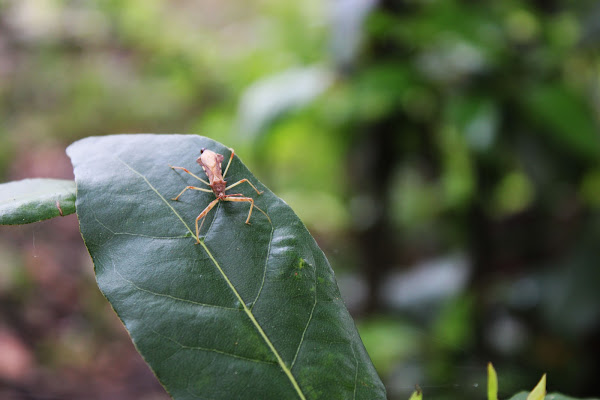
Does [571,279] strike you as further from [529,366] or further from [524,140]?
[524,140]

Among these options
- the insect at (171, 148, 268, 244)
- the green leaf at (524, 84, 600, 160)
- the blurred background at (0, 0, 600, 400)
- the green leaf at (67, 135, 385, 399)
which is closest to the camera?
the green leaf at (67, 135, 385, 399)

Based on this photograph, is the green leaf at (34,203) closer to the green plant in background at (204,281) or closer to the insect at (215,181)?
the green plant in background at (204,281)

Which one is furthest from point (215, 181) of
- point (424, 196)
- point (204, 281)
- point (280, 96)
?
point (424, 196)

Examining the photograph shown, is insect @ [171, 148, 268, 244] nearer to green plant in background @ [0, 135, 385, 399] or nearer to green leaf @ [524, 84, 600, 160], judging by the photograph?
green plant in background @ [0, 135, 385, 399]

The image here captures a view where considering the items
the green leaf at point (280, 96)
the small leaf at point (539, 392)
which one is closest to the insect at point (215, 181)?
the small leaf at point (539, 392)

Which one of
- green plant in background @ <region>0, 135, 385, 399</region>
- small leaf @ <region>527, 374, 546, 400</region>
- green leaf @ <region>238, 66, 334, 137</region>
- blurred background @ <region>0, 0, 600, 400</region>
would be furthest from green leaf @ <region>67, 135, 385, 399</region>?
green leaf @ <region>238, 66, 334, 137</region>

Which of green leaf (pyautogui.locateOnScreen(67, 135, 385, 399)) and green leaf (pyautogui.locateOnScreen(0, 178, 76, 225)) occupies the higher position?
green leaf (pyautogui.locateOnScreen(0, 178, 76, 225))

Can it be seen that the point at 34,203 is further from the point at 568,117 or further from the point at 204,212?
the point at 568,117

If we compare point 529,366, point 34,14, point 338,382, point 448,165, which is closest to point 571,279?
point 529,366
